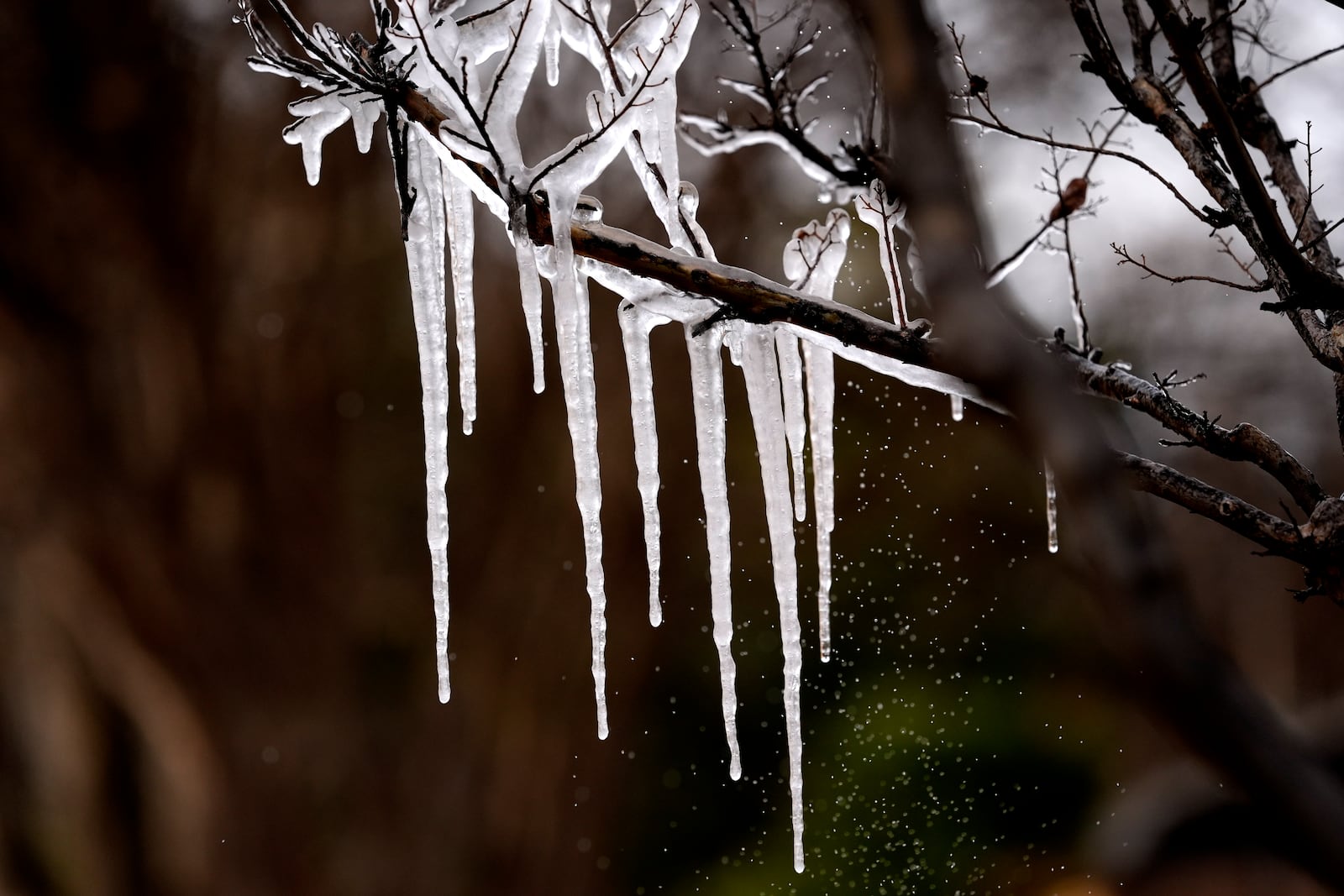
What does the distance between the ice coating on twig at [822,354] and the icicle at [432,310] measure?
0.56m

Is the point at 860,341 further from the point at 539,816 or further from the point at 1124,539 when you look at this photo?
the point at 539,816

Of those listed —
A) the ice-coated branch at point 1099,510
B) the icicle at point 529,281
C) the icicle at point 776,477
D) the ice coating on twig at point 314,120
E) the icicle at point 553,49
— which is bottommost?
the ice-coated branch at point 1099,510

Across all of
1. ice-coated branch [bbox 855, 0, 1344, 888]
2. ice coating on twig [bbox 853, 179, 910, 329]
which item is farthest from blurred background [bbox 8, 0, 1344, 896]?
ice-coated branch [bbox 855, 0, 1344, 888]

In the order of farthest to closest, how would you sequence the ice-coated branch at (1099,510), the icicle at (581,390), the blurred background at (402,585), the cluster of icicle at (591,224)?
the blurred background at (402,585), the icicle at (581,390), the cluster of icicle at (591,224), the ice-coated branch at (1099,510)

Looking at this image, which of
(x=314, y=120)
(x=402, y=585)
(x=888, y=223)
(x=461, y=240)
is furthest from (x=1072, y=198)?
(x=402, y=585)

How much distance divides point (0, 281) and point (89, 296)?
13.0 inches

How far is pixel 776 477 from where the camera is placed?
1.48 meters

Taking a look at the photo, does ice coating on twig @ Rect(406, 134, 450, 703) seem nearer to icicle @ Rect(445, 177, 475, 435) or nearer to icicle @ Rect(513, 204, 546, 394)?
icicle @ Rect(445, 177, 475, 435)

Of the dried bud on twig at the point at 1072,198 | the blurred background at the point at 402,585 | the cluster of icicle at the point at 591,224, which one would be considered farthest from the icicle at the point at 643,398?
the blurred background at the point at 402,585

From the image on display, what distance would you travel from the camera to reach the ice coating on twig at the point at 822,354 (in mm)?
1406

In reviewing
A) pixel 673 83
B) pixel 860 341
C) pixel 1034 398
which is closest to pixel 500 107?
pixel 673 83

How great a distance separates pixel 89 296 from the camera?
4.03 m

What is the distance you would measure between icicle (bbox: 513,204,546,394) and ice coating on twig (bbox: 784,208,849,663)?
1.30 feet

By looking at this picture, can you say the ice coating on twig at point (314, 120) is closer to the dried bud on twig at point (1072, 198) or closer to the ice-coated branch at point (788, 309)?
the ice-coated branch at point (788, 309)
